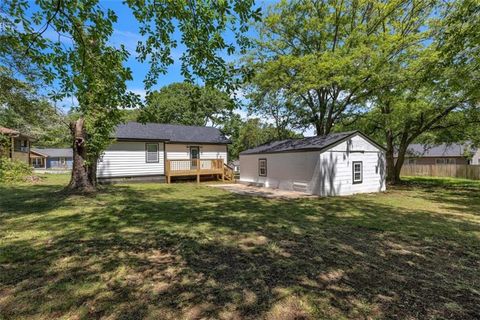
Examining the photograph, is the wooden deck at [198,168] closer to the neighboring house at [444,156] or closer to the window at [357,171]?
the window at [357,171]

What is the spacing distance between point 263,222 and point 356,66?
1161 cm

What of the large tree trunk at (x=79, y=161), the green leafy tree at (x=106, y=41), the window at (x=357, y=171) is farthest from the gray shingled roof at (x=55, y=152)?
the green leafy tree at (x=106, y=41)

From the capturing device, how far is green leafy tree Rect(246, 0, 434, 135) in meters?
14.0

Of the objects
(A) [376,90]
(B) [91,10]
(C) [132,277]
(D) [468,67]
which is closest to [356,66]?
(A) [376,90]

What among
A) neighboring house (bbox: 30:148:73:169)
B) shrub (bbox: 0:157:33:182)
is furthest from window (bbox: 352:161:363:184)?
neighboring house (bbox: 30:148:73:169)

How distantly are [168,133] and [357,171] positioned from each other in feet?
41.2

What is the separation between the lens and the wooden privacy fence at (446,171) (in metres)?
22.4

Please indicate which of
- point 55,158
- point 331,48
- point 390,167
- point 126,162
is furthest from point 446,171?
point 55,158

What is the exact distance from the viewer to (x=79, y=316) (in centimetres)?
250

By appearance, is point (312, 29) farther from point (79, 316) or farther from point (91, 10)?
point (79, 316)

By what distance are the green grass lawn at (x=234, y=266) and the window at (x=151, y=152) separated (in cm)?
975

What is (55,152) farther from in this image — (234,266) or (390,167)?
(234,266)

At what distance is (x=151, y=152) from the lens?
671 inches

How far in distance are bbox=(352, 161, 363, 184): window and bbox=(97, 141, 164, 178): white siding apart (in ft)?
38.9
